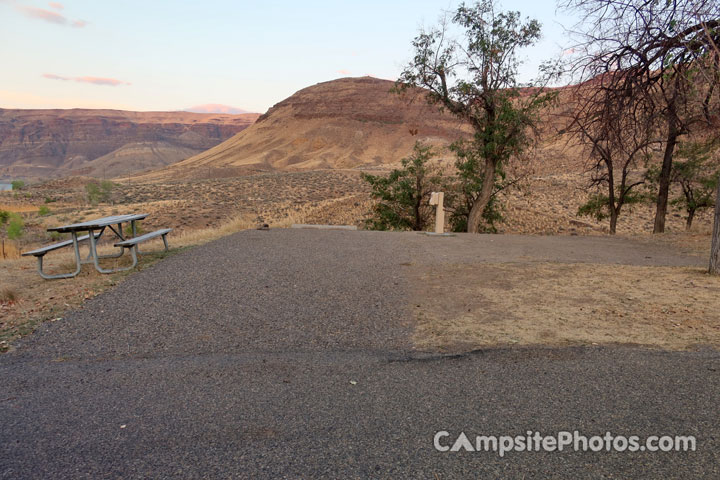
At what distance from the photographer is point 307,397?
3.28 meters

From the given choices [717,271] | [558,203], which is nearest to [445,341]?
[717,271]

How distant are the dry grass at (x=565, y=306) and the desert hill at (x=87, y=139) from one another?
131 meters

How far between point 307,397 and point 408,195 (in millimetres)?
14554

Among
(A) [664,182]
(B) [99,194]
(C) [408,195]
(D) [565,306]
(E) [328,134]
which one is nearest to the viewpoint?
(D) [565,306]

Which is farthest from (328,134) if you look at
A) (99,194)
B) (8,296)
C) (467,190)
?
(8,296)

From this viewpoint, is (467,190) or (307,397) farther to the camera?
(467,190)

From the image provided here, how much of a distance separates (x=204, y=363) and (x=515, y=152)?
520 inches

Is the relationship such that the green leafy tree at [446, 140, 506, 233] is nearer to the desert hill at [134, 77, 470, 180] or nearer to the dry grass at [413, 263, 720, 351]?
the dry grass at [413, 263, 720, 351]

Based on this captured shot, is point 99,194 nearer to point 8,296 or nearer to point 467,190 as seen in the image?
point 467,190

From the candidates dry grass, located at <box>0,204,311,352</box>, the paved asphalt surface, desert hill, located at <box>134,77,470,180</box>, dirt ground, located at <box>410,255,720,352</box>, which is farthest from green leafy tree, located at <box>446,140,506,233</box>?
desert hill, located at <box>134,77,470,180</box>

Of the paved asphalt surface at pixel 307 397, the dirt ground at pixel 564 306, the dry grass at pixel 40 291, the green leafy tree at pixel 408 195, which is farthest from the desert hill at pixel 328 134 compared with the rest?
the paved asphalt surface at pixel 307 397

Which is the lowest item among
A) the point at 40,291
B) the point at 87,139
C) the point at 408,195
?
the point at 40,291

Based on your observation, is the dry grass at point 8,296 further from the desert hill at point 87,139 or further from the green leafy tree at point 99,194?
the desert hill at point 87,139

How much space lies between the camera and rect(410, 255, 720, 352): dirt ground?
4422 mm
